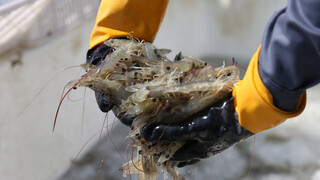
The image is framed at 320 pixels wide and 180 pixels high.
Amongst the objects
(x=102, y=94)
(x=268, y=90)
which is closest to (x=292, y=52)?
(x=268, y=90)

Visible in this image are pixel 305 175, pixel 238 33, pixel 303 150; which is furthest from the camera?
pixel 238 33

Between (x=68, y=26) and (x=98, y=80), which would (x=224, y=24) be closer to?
(x=68, y=26)

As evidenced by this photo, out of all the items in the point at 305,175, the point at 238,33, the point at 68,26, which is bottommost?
the point at 305,175

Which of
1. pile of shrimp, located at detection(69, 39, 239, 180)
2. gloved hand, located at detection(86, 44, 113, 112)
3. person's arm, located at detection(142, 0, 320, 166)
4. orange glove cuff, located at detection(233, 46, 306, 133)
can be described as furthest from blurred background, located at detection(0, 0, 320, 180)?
orange glove cuff, located at detection(233, 46, 306, 133)

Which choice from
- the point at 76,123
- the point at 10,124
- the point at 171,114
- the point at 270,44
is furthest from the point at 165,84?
the point at 76,123

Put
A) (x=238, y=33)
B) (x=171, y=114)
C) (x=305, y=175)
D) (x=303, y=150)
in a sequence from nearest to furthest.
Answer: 1. (x=171, y=114)
2. (x=305, y=175)
3. (x=303, y=150)
4. (x=238, y=33)

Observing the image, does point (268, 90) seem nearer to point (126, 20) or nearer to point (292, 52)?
point (292, 52)

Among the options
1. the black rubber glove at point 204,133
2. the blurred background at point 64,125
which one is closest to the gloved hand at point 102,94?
the black rubber glove at point 204,133
